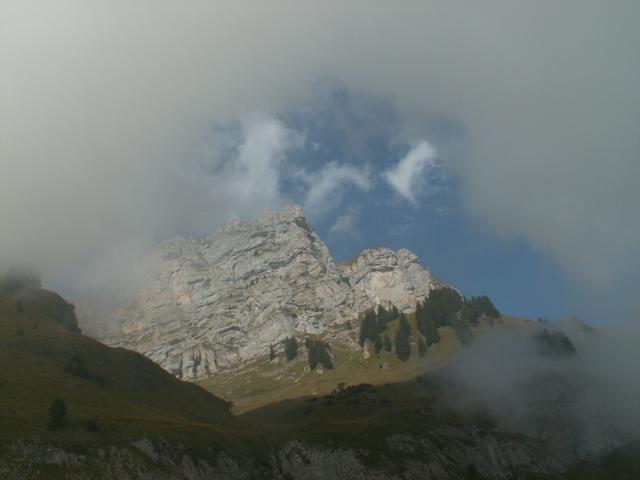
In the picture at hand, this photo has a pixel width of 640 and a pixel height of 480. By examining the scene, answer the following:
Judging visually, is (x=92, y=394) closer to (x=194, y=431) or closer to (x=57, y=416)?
(x=57, y=416)

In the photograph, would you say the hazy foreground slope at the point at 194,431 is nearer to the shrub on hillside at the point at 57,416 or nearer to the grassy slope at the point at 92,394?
the grassy slope at the point at 92,394

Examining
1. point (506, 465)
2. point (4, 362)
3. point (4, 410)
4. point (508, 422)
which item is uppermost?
point (4, 362)

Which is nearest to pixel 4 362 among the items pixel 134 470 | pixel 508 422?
pixel 134 470

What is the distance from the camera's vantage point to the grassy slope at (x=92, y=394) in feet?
→ 266

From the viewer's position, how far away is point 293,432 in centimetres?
12025

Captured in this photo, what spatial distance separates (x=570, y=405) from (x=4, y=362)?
15336cm

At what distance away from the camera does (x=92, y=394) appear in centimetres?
10212

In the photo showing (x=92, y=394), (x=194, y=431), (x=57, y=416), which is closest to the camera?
(x=57, y=416)

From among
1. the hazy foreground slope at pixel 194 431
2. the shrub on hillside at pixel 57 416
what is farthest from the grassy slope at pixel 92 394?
the shrub on hillside at pixel 57 416

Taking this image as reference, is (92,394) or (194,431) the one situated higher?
(92,394)

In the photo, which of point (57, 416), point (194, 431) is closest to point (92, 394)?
point (57, 416)

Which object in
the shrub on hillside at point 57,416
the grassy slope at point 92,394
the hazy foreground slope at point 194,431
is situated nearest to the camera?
the hazy foreground slope at point 194,431

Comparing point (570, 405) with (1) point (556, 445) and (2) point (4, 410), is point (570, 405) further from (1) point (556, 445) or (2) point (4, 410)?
(2) point (4, 410)

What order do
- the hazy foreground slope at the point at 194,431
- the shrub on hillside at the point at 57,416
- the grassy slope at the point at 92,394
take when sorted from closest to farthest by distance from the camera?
1. the hazy foreground slope at the point at 194,431
2. the shrub on hillside at the point at 57,416
3. the grassy slope at the point at 92,394
